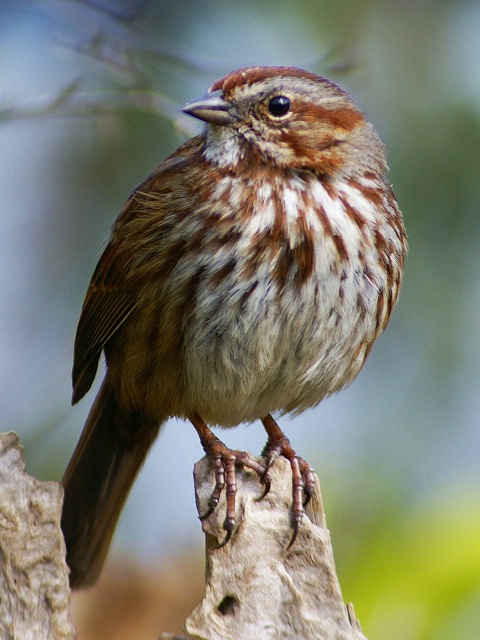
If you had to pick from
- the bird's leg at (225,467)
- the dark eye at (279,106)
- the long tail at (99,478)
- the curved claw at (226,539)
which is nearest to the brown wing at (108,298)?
the long tail at (99,478)

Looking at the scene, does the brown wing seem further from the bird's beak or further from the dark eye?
the dark eye

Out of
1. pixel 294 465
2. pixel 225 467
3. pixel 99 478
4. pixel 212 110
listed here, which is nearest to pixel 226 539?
pixel 225 467

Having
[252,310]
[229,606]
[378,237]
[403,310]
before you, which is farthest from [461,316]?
[229,606]

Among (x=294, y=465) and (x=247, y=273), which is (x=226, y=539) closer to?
(x=294, y=465)

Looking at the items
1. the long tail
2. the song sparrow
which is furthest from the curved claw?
the long tail

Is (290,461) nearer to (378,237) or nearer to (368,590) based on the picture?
(368,590)

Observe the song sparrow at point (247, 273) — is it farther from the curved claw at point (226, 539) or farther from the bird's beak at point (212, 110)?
the curved claw at point (226, 539)

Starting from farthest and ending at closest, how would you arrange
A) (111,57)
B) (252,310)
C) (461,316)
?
(461,316)
(111,57)
(252,310)
